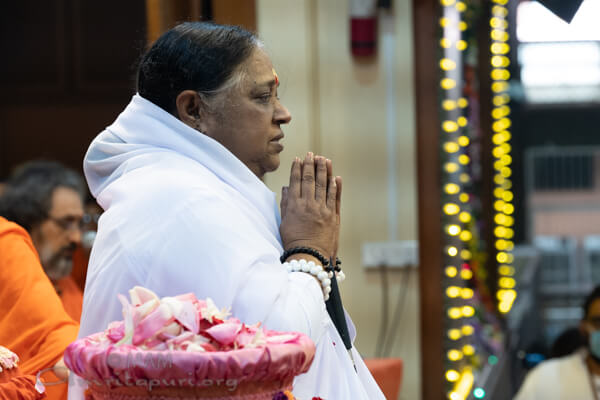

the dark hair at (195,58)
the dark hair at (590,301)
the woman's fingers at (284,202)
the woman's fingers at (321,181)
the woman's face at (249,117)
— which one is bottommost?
the dark hair at (590,301)

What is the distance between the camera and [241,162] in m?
1.55

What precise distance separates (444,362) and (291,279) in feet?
7.83

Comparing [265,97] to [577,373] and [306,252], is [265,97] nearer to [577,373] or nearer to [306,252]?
[306,252]

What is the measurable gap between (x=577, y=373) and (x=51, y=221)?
2.33 m

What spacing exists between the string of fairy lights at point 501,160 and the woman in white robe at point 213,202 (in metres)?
4.54

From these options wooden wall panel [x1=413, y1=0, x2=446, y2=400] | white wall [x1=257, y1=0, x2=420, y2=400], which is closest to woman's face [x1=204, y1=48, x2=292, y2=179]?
wooden wall panel [x1=413, y1=0, x2=446, y2=400]

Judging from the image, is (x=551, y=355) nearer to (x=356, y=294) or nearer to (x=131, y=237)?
(x=356, y=294)

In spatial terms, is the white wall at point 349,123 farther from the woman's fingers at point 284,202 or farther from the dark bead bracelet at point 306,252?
the dark bead bracelet at point 306,252

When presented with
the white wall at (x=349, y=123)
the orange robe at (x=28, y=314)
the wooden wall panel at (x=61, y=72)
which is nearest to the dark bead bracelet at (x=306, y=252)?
the orange robe at (x=28, y=314)

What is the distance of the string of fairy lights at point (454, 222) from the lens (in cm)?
371

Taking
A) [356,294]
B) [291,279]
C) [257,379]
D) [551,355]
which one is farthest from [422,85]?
[257,379]

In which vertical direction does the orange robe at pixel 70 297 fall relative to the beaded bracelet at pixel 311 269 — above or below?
below

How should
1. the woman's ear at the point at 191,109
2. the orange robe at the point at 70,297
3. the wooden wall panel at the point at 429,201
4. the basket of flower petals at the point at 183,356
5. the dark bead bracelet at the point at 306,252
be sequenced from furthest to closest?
1. the wooden wall panel at the point at 429,201
2. the orange robe at the point at 70,297
3. the woman's ear at the point at 191,109
4. the dark bead bracelet at the point at 306,252
5. the basket of flower petals at the point at 183,356

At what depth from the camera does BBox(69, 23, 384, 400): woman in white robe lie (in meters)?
1.34
